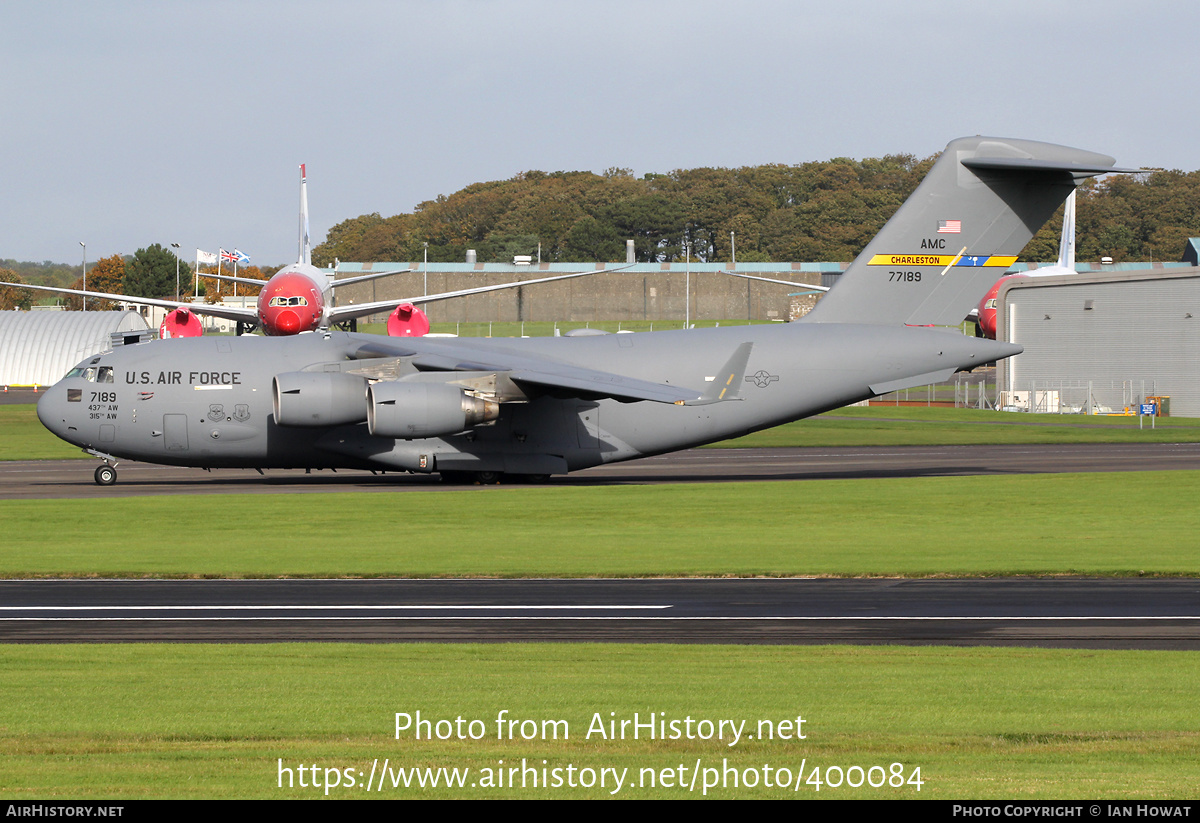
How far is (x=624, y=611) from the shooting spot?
1708cm

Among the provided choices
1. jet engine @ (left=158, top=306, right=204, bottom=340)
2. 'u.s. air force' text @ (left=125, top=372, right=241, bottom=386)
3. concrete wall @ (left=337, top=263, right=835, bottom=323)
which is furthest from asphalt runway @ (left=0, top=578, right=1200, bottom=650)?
concrete wall @ (left=337, top=263, right=835, bottom=323)

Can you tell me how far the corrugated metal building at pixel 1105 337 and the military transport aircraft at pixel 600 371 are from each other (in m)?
35.7

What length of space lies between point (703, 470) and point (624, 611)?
22938 millimetres

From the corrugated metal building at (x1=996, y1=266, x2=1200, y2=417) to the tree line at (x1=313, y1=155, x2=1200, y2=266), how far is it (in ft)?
285

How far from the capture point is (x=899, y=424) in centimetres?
5838

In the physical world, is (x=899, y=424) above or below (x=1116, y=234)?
below

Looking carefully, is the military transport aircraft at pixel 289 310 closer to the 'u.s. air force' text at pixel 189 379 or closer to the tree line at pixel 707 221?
the 'u.s. air force' text at pixel 189 379

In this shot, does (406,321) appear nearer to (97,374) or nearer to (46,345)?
(97,374)

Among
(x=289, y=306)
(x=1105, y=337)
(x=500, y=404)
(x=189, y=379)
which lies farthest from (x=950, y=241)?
(x=1105, y=337)

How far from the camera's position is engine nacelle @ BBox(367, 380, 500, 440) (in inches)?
1258

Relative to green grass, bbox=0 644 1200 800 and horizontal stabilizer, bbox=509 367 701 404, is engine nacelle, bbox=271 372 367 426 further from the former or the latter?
green grass, bbox=0 644 1200 800
